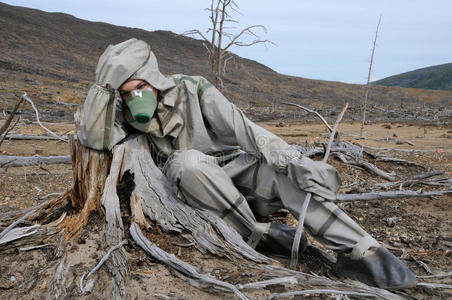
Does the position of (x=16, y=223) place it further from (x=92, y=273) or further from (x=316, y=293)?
(x=316, y=293)

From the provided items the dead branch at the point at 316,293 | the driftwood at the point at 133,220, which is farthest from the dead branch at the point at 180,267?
the dead branch at the point at 316,293

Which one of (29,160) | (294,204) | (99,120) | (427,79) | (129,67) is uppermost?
(427,79)

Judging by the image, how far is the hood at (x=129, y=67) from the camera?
2.04 m

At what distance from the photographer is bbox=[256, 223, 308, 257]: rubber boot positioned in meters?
2.09

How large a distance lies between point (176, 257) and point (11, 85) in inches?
763

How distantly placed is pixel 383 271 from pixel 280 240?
0.55 m

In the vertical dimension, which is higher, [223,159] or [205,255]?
[223,159]

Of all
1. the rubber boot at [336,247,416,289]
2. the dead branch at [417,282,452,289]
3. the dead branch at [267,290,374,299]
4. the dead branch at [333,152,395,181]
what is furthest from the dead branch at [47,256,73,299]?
the dead branch at [333,152,395,181]

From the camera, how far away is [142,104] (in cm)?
202

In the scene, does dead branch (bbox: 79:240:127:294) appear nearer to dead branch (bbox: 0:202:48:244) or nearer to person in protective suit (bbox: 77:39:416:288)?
person in protective suit (bbox: 77:39:416:288)

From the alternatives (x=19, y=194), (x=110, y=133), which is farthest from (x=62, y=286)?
(x=19, y=194)

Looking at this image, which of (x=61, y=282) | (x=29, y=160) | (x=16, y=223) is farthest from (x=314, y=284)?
(x=29, y=160)

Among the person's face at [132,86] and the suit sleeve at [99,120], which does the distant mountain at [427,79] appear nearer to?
the person's face at [132,86]

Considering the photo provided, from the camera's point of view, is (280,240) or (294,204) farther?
(280,240)
